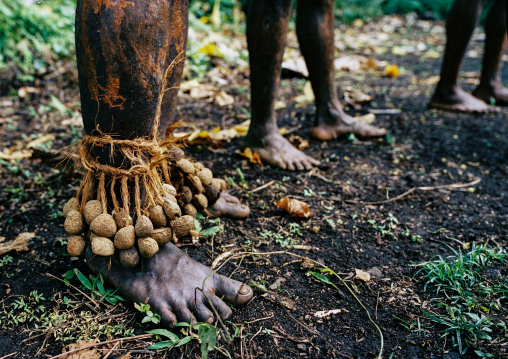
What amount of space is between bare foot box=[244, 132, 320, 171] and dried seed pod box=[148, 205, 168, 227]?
3.59ft

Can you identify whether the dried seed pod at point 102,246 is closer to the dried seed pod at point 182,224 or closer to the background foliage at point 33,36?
the dried seed pod at point 182,224

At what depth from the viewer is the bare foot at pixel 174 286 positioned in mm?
1274

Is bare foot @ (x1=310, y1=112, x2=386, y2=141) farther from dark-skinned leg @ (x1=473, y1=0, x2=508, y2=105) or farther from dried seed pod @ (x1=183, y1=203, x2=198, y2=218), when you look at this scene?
dark-skinned leg @ (x1=473, y1=0, x2=508, y2=105)

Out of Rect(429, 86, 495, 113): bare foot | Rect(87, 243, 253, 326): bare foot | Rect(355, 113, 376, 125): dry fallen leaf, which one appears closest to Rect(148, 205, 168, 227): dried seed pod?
Rect(87, 243, 253, 326): bare foot

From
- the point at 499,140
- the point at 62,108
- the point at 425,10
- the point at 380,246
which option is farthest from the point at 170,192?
the point at 425,10

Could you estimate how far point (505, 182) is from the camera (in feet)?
7.54

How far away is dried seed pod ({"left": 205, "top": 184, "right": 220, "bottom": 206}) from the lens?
1.75 meters

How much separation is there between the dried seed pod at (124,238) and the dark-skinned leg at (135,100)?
0.33 ft

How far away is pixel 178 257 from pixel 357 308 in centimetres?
66

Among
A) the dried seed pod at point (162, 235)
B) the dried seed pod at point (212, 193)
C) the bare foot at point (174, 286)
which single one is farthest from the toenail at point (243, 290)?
the dried seed pod at point (212, 193)

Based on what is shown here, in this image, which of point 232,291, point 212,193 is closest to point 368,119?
point 212,193

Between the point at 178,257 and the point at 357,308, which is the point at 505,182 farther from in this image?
the point at 178,257

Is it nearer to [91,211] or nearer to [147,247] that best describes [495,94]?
[147,247]

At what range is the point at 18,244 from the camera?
→ 5.32 feet
